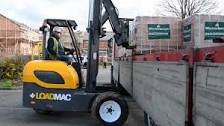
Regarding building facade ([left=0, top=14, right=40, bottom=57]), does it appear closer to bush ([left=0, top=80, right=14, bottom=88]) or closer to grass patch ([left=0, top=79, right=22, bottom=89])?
grass patch ([left=0, top=79, right=22, bottom=89])

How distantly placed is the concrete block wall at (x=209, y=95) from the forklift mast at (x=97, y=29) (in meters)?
6.07

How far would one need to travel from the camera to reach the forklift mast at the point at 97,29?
1055 cm

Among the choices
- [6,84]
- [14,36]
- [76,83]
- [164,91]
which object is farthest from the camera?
[14,36]

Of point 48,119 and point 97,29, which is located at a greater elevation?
point 97,29

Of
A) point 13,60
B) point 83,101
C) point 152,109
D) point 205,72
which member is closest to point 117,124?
point 83,101

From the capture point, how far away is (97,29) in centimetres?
1060

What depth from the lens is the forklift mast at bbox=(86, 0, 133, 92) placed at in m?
10.6

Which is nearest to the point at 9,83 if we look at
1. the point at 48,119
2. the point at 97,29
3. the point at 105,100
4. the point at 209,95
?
the point at 48,119

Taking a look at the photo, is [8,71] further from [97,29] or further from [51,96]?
[97,29]

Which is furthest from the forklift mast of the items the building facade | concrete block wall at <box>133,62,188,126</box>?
the building facade

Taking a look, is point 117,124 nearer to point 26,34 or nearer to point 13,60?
point 13,60

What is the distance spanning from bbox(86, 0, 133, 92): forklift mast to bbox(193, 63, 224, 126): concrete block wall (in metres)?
6.07

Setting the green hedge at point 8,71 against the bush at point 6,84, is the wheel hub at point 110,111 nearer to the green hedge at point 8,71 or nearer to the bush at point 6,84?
the bush at point 6,84

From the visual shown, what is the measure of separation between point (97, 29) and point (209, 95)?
6554 millimetres
